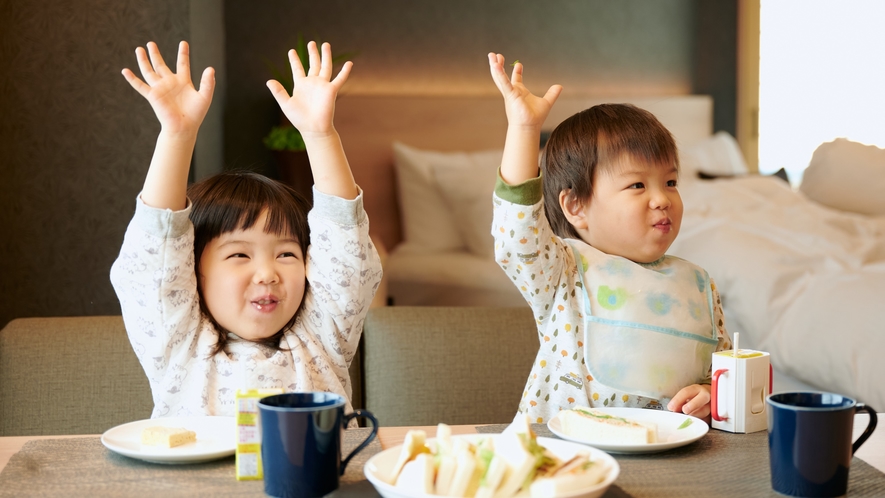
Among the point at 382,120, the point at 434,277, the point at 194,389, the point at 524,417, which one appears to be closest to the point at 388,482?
the point at 524,417

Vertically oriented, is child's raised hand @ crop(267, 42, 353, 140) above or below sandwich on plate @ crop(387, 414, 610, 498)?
above

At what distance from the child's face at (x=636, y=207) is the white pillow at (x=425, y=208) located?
87.1 inches

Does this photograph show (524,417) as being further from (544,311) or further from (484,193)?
(484,193)

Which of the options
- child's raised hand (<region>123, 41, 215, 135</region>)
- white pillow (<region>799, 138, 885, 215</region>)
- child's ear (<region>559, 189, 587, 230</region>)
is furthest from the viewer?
white pillow (<region>799, 138, 885, 215</region>)

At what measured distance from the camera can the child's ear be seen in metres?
1.25

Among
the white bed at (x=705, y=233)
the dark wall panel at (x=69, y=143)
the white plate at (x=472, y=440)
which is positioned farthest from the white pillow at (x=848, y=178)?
the white plate at (x=472, y=440)

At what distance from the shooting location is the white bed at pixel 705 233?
183 centimetres

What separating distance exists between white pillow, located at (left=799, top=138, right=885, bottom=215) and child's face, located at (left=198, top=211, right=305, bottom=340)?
2.47 m

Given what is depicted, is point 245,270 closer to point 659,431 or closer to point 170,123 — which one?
point 170,123

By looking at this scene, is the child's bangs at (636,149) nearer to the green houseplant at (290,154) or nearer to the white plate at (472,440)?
the white plate at (472,440)

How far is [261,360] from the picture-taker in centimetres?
113

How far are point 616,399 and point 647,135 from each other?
0.38 meters

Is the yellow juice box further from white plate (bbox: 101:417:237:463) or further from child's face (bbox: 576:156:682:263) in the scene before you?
child's face (bbox: 576:156:682:263)

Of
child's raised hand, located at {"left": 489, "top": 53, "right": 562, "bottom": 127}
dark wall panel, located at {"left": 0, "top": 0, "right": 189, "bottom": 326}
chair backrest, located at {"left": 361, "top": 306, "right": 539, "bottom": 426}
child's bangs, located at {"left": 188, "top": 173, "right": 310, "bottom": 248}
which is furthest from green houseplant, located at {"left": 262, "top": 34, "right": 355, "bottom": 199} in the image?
child's raised hand, located at {"left": 489, "top": 53, "right": 562, "bottom": 127}
